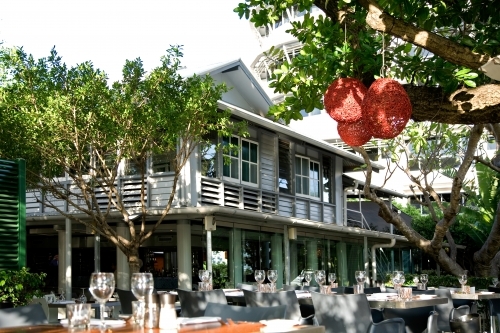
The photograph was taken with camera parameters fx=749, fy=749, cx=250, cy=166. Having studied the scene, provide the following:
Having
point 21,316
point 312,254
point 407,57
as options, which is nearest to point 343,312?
point 407,57

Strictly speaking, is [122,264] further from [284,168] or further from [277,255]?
[284,168]

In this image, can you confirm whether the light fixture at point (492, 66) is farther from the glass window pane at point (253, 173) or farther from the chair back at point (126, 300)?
the glass window pane at point (253, 173)

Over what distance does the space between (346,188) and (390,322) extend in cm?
1843

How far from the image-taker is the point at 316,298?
316 inches

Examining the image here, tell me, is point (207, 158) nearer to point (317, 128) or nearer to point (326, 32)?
point (326, 32)

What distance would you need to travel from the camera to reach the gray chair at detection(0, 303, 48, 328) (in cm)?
589

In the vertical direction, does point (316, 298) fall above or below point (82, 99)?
below

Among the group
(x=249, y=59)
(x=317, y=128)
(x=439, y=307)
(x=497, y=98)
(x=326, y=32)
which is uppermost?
(x=249, y=59)

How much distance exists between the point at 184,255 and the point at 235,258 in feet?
5.45

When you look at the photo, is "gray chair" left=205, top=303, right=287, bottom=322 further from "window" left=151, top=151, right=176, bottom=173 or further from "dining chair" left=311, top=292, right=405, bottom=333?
"window" left=151, top=151, right=176, bottom=173

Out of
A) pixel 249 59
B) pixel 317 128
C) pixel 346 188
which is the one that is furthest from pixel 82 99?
pixel 249 59

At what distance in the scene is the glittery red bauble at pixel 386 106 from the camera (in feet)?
16.3

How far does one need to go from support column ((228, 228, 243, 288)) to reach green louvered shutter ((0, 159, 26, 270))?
8.75m

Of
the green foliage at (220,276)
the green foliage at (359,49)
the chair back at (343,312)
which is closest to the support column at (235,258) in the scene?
the green foliage at (220,276)
